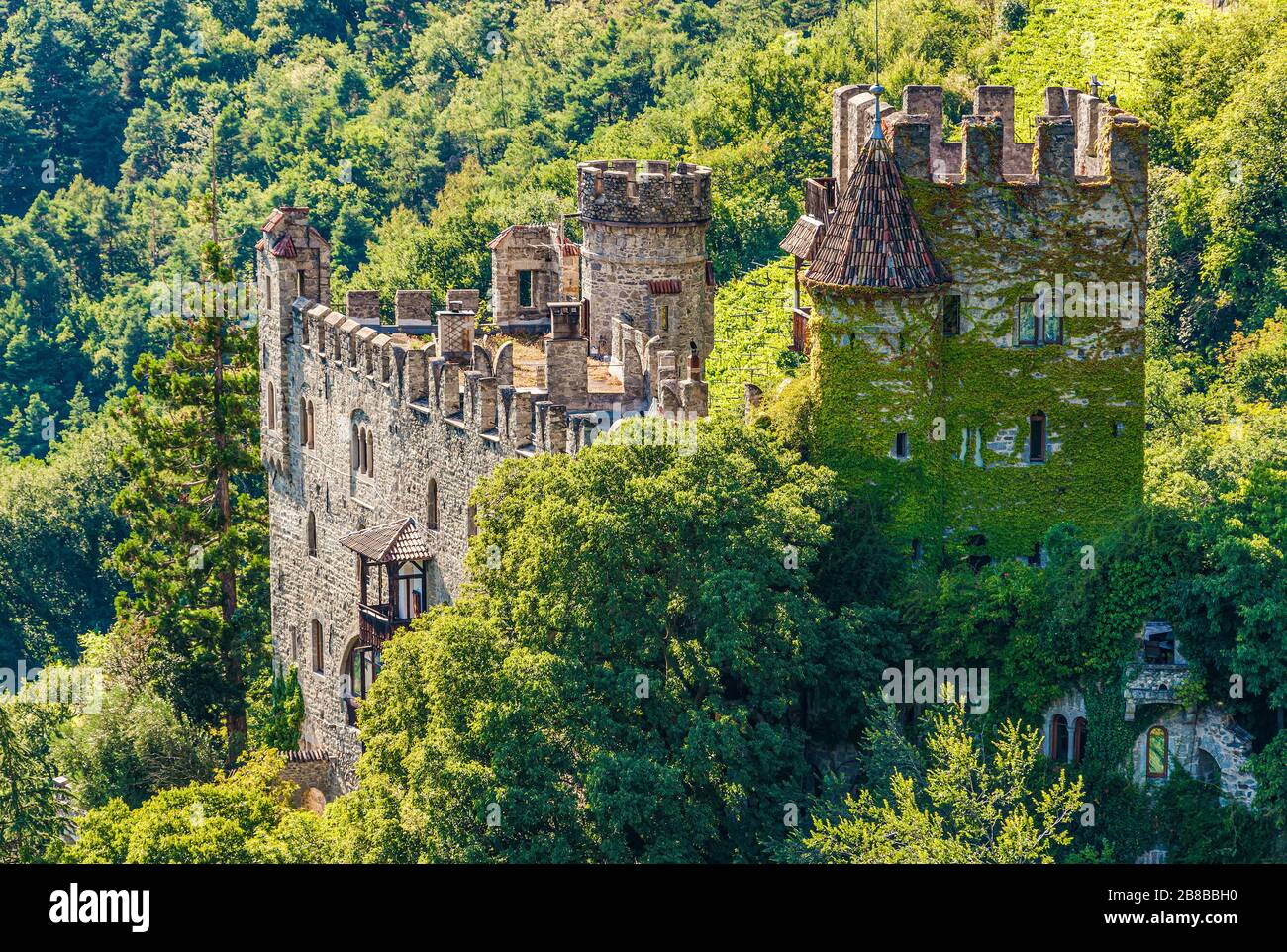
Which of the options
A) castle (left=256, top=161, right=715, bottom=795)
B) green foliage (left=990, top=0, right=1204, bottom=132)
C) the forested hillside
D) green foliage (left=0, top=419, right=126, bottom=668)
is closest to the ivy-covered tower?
the forested hillside

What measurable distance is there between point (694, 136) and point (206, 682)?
3776cm

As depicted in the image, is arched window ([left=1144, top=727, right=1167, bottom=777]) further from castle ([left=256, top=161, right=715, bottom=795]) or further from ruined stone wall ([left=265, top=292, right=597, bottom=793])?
ruined stone wall ([left=265, top=292, right=597, bottom=793])

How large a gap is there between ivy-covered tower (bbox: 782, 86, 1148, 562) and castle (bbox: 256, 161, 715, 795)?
184 inches

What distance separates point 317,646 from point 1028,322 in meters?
27.0

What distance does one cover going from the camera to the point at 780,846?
48.7 meters

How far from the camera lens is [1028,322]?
174 feet

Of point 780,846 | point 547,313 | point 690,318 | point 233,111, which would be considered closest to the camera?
point 780,846

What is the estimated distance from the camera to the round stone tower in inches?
2483

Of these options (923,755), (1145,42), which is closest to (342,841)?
(923,755)

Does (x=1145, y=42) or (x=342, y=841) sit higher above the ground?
(x=1145, y=42)

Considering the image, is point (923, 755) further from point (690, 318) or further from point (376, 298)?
point (376, 298)

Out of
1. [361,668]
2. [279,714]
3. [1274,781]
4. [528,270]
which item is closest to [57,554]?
[279,714]

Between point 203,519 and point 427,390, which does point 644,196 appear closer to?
point 427,390

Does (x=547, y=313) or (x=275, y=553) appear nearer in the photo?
(x=547, y=313)
